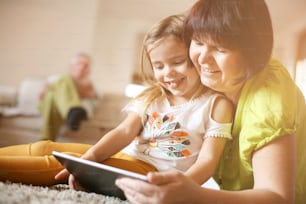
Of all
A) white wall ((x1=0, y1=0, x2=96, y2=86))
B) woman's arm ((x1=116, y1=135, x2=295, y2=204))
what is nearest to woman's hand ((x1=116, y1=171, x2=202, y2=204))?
woman's arm ((x1=116, y1=135, x2=295, y2=204))

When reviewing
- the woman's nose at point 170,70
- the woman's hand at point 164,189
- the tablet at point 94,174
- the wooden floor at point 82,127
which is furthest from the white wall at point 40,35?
the woman's hand at point 164,189

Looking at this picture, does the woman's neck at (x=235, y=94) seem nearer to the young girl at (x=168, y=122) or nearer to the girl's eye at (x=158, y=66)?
the young girl at (x=168, y=122)

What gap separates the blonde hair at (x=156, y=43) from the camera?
0.60 metres

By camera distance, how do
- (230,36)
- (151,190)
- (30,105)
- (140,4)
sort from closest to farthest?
1. (151,190)
2. (230,36)
3. (140,4)
4. (30,105)

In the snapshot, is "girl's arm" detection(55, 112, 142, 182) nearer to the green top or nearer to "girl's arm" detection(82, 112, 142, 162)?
"girl's arm" detection(82, 112, 142, 162)

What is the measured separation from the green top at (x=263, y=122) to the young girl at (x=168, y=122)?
0.04 meters

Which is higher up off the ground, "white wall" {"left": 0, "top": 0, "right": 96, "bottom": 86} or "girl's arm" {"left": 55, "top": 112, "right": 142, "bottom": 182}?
"white wall" {"left": 0, "top": 0, "right": 96, "bottom": 86}

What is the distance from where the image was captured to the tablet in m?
0.44

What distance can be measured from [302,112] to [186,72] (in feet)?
0.65

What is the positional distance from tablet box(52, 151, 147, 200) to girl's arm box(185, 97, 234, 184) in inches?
4.7

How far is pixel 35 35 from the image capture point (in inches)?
32.2

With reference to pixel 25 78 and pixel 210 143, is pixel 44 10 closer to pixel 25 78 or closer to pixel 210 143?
pixel 25 78

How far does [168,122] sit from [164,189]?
0.24m

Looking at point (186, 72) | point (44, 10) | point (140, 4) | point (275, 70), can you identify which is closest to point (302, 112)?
point (275, 70)
